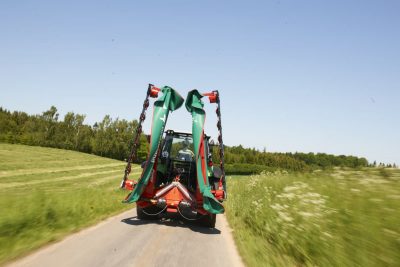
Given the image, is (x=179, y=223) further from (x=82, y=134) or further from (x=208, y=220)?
(x=82, y=134)

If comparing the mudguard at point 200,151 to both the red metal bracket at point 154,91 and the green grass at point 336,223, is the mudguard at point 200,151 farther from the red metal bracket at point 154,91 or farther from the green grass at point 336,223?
the green grass at point 336,223

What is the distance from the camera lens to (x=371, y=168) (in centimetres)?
491

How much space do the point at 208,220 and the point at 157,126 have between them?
3046mm

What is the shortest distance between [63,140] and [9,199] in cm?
8023

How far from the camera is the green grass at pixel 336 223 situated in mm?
4012

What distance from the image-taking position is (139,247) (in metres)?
6.21

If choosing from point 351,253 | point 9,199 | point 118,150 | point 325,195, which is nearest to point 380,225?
point 351,253

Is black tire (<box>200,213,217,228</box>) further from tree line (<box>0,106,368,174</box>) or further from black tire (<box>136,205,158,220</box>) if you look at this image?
tree line (<box>0,106,368,174</box>)

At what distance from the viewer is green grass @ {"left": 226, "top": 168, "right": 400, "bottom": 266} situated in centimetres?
401

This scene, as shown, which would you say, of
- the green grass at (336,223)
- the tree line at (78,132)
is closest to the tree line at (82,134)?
the tree line at (78,132)

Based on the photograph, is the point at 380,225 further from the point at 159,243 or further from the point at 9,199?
the point at 9,199

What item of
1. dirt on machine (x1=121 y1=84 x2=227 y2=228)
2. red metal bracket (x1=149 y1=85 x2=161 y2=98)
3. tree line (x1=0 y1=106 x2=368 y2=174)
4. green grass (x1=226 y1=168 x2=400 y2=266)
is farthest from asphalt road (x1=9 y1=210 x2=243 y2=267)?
tree line (x1=0 y1=106 x2=368 y2=174)

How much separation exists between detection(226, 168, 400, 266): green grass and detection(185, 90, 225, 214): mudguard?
55.1 inches

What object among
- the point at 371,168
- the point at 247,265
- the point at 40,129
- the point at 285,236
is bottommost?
the point at 247,265
